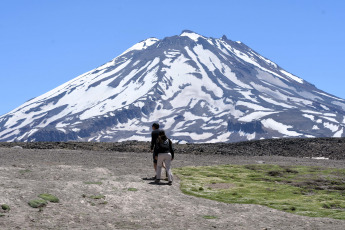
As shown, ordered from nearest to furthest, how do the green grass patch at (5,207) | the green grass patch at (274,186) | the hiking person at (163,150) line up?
the green grass patch at (5,207)
the green grass patch at (274,186)
the hiking person at (163,150)

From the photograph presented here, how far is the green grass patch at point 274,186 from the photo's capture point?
21109 millimetres

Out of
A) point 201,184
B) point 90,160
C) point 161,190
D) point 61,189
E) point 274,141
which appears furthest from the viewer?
point 274,141

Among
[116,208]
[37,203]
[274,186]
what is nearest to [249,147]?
[274,186]

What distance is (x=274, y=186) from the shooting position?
2580 centimetres

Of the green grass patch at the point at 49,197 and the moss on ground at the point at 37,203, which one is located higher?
the green grass patch at the point at 49,197

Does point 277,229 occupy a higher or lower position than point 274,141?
lower

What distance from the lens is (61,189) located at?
1966 cm

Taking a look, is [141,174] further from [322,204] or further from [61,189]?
[322,204]

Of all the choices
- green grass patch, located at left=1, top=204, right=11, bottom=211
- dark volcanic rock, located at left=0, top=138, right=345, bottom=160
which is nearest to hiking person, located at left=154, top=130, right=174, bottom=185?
green grass patch, located at left=1, top=204, right=11, bottom=211

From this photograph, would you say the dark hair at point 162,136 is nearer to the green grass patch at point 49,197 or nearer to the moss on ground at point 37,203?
the green grass patch at point 49,197

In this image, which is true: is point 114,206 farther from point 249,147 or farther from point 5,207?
point 249,147

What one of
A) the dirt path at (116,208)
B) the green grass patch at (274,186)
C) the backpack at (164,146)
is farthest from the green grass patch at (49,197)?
the backpack at (164,146)

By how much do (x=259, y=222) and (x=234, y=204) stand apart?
316 cm

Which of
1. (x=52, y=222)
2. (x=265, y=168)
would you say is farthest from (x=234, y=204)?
(x=265, y=168)
